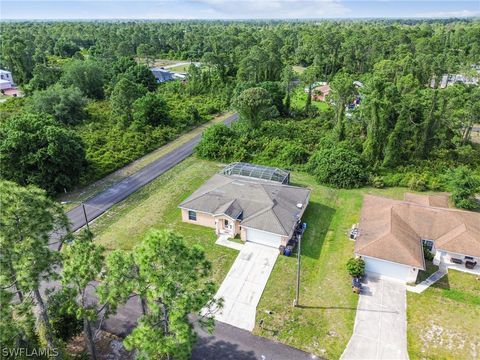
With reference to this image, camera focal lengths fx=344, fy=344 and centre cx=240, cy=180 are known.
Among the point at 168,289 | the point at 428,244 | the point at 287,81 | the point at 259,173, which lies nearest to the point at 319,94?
the point at 287,81

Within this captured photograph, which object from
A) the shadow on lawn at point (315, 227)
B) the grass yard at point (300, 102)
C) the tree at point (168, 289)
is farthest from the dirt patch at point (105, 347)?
the grass yard at point (300, 102)

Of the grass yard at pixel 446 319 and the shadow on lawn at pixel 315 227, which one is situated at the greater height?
the shadow on lawn at pixel 315 227

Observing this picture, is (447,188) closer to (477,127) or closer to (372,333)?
(372,333)

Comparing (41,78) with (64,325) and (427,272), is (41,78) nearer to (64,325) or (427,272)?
(64,325)

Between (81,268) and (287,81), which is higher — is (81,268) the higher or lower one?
the lower one

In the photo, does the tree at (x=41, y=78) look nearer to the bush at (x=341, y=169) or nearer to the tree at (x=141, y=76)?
the tree at (x=141, y=76)

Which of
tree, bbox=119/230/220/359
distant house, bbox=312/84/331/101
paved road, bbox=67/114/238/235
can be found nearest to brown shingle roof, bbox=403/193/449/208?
tree, bbox=119/230/220/359
